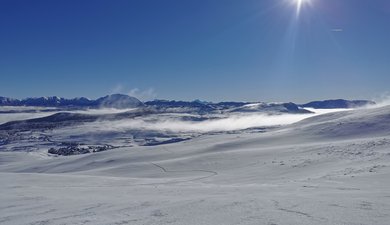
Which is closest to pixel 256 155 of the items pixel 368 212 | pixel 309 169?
pixel 309 169

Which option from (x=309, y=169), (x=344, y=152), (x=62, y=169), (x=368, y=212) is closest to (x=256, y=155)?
(x=344, y=152)

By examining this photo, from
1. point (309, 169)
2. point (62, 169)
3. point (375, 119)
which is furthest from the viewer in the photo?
point (375, 119)

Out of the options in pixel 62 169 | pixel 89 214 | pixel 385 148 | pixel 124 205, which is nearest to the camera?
pixel 89 214

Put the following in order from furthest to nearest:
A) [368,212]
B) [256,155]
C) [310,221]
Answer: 1. [256,155]
2. [368,212]
3. [310,221]

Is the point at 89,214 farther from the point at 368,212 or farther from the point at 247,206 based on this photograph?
the point at 368,212

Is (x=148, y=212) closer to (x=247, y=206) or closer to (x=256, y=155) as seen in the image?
(x=247, y=206)

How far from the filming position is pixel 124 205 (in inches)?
398

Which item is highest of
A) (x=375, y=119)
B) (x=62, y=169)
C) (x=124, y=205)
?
(x=375, y=119)

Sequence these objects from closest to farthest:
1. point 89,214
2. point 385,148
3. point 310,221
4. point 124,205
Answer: point 310,221, point 89,214, point 124,205, point 385,148

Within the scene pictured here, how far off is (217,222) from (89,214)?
3.35 meters

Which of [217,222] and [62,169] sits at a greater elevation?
[217,222]

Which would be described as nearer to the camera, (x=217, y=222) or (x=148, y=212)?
(x=217, y=222)

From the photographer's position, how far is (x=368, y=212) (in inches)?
325

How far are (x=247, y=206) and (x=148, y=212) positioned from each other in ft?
8.27
